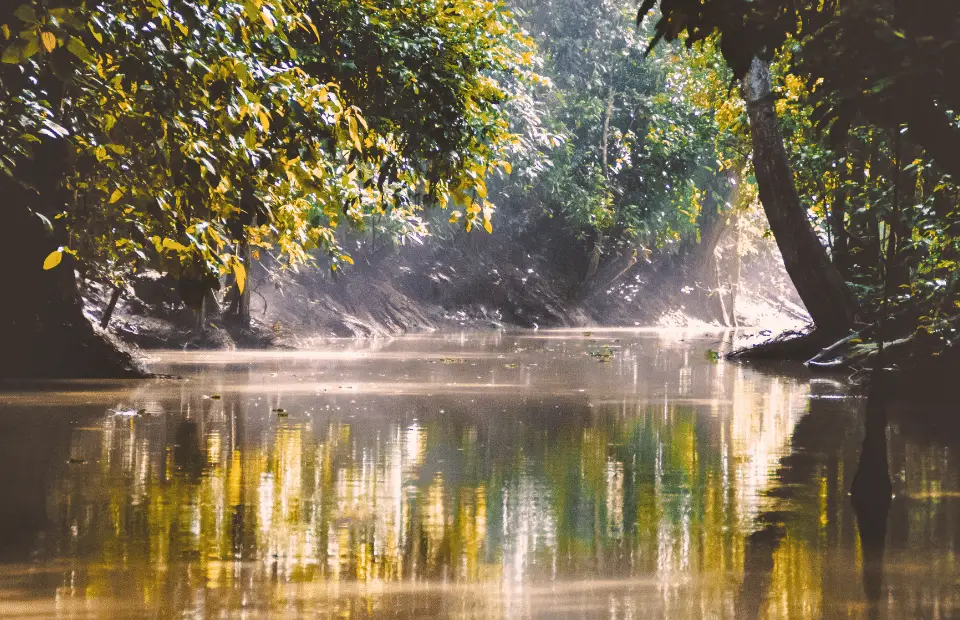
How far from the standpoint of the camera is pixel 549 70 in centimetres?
5466

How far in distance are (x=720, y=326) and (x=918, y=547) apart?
66129 millimetres

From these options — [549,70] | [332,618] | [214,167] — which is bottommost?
[332,618]

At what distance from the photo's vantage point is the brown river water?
5.62 metres

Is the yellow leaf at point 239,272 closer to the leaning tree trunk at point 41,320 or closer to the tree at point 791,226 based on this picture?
the leaning tree trunk at point 41,320

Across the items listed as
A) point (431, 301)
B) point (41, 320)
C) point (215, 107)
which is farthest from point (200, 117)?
point (431, 301)

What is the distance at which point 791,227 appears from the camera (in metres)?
25.9

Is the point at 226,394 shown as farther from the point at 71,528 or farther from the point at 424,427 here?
the point at 71,528

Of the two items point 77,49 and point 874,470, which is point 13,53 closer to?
point 77,49

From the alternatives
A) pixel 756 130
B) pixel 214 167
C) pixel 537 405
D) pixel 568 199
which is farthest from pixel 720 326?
pixel 214 167

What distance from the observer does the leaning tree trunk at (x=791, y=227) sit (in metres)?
25.4

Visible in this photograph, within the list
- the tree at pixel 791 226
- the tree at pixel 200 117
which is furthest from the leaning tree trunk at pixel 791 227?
the tree at pixel 200 117

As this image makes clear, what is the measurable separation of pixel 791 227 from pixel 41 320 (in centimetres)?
1464

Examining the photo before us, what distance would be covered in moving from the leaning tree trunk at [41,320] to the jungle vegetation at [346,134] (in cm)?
3

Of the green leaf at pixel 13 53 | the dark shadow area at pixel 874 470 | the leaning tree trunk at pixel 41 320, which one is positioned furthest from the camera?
the leaning tree trunk at pixel 41 320
